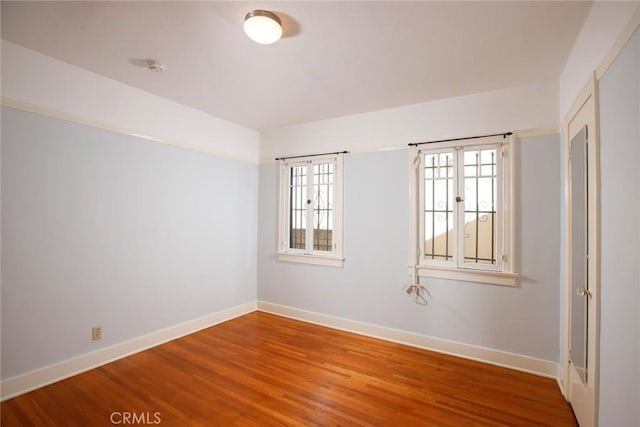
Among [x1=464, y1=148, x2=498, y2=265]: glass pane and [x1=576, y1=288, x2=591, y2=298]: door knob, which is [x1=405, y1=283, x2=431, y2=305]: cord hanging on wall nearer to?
[x1=464, y1=148, x2=498, y2=265]: glass pane

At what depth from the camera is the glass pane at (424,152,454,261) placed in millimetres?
3156

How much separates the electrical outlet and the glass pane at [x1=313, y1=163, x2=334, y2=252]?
2435 millimetres

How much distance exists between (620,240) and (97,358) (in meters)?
3.84

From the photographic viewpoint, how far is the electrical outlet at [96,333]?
2.71 metres

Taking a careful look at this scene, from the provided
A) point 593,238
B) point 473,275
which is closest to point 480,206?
point 473,275

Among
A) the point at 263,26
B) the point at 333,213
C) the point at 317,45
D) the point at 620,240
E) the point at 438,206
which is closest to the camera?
the point at 620,240

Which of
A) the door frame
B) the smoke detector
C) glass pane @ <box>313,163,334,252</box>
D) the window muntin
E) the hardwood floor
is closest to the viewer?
the door frame

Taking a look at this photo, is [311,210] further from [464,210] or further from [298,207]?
[464,210]

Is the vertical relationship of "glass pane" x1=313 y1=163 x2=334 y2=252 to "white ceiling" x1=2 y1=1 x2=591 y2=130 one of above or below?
below

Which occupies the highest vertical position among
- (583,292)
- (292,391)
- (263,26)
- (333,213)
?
(263,26)

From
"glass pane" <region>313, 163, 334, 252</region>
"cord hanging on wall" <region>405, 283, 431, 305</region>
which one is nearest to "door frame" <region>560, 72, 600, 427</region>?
"cord hanging on wall" <region>405, 283, 431, 305</region>

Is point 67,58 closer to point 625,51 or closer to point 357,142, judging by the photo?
point 357,142

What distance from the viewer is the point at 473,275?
9.71 ft

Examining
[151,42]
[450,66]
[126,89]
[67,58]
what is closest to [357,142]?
[450,66]
